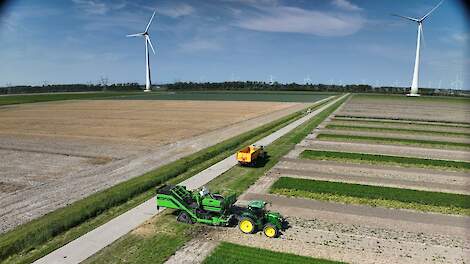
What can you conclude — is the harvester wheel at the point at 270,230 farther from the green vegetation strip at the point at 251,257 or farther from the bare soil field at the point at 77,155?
the bare soil field at the point at 77,155

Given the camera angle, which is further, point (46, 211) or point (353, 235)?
point (46, 211)

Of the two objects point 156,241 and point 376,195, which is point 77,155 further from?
point 376,195

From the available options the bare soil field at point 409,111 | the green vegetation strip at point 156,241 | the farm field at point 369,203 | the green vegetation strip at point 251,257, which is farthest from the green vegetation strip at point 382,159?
the bare soil field at point 409,111

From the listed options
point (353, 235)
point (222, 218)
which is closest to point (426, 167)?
point (353, 235)

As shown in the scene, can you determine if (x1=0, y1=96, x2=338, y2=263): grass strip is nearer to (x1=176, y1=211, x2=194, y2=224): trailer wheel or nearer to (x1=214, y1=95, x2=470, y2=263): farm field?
(x1=176, y1=211, x2=194, y2=224): trailer wheel

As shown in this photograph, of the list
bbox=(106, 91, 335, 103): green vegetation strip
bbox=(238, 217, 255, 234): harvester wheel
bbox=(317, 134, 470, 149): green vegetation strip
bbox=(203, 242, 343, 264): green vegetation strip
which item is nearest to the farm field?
bbox=(238, 217, 255, 234): harvester wheel


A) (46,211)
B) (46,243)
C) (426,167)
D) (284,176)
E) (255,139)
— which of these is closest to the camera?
(46,243)

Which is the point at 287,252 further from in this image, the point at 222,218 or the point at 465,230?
the point at 465,230
